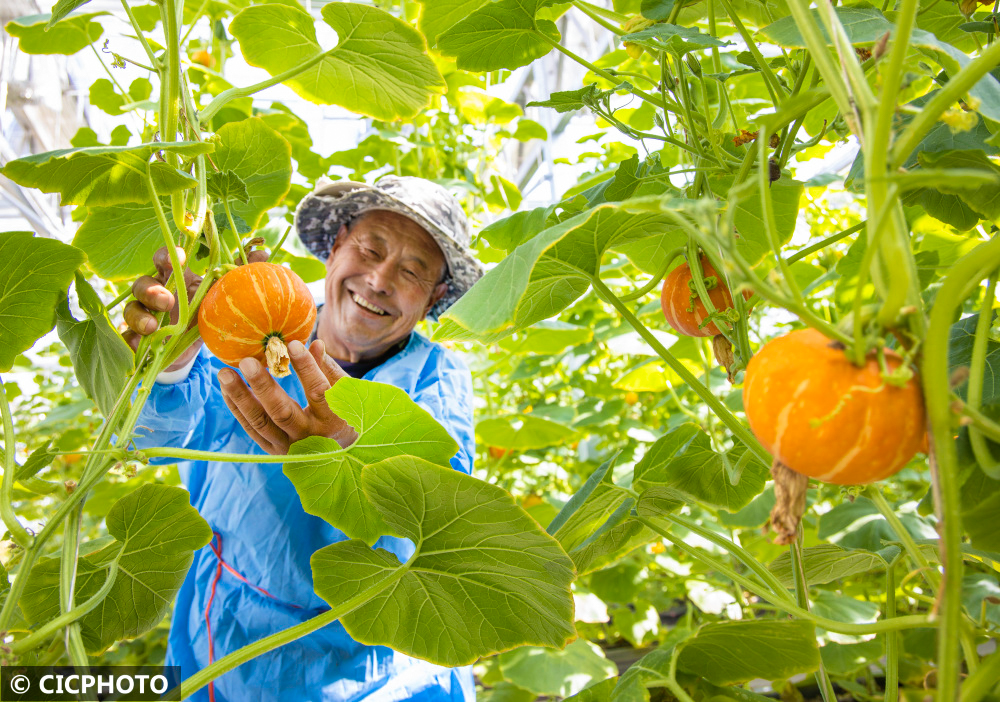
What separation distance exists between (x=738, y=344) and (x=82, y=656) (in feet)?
1.72

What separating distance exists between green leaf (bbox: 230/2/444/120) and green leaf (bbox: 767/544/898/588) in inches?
24.6

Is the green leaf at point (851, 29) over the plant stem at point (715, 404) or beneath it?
over

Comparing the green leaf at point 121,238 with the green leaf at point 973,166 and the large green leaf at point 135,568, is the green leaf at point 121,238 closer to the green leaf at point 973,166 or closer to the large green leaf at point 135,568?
the large green leaf at point 135,568

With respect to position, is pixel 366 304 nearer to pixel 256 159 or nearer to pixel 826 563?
pixel 256 159

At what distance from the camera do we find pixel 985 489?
15.6 inches

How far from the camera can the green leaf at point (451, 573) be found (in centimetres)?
54

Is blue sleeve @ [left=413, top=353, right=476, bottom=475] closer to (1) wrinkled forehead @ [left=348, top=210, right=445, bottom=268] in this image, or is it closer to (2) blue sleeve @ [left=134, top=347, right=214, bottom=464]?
(1) wrinkled forehead @ [left=348, top=210, right=445, bottom=268]

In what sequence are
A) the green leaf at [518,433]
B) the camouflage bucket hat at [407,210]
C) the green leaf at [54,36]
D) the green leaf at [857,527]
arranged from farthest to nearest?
Answer: the green leaf at [518,433], the camouflage bucket hat at [407,210], the green leaf at [857,527], the green leaf at [54,36]

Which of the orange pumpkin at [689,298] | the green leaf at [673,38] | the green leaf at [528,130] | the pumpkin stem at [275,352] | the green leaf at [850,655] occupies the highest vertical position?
the green leaf at [528,130]

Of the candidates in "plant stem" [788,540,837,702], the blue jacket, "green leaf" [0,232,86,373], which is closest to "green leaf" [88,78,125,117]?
the blue jacket

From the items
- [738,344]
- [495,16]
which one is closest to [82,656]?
[738,344]

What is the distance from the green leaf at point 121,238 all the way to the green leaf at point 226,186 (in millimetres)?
93

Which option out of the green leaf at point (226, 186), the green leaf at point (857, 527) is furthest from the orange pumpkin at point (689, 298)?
the green leaf at point (857, 527)

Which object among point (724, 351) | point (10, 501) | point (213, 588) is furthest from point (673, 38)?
point (213, 588)
